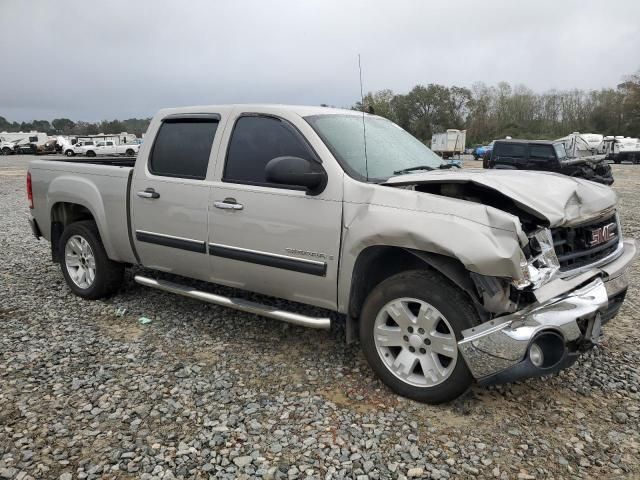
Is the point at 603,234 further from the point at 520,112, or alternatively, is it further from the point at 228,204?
the point at 520,112

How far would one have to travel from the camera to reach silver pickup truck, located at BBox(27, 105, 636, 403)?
2.78 metres

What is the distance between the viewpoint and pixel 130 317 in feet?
15.4

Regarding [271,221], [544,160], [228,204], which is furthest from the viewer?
[544,160]

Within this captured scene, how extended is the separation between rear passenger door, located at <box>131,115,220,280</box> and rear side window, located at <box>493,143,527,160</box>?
14475mm

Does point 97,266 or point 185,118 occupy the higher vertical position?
point 185,118

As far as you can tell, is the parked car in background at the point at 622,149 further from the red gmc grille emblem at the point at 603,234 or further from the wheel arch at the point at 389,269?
the wheel arch at the point at 389,269

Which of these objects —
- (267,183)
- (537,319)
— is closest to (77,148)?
(267,183)

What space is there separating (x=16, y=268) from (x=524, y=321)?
20.3 ft

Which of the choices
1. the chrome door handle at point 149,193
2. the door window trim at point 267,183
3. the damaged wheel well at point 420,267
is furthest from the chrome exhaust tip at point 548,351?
the chrome door handle at point 149,193

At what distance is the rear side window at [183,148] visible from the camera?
411 centimetres

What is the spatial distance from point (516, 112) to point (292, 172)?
79.3 metres

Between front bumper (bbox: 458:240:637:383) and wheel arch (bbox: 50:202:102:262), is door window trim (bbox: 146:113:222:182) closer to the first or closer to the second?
wheel arch (bbox: 50:202:102:262)

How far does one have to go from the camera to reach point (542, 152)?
16.1 metres

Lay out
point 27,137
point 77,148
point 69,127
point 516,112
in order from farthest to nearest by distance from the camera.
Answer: point 69,127 < point 516,112 < point 27,137 < point 77,148
